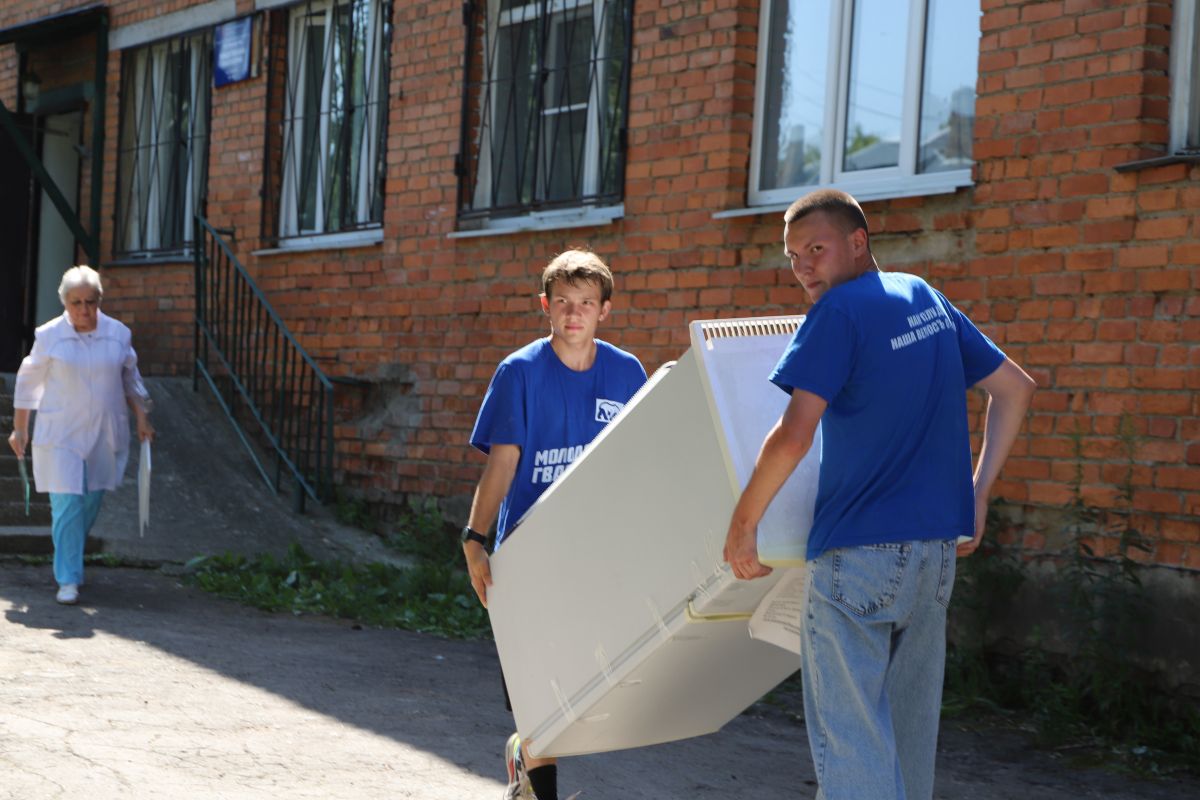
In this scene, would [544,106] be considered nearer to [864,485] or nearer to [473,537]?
[473,537]

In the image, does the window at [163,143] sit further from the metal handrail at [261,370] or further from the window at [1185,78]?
the window at [1185,78]

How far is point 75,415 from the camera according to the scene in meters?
7.55

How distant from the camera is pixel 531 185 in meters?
8.89

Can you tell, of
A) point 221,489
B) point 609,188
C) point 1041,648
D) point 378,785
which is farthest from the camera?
point 221,489

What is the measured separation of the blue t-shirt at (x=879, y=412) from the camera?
296cm

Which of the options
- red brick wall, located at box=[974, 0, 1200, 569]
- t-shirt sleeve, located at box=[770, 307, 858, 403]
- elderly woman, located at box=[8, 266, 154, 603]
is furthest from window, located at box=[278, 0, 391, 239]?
t-shirt sleeve, located at box=[770, 307, 858, 403]

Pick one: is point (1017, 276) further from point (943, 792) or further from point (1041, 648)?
point (943, 792)

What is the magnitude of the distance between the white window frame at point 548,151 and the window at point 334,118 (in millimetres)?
938

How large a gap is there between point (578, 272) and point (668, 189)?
397cm

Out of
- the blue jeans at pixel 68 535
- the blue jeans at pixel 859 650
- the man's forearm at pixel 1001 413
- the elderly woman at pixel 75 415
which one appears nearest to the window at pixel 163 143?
the elderly woman at pixel 75 415

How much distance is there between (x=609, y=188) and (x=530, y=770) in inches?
191

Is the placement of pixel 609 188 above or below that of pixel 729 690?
above

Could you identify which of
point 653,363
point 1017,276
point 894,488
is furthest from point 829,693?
point 653,363

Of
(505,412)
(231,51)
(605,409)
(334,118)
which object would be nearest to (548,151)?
(334,118)
